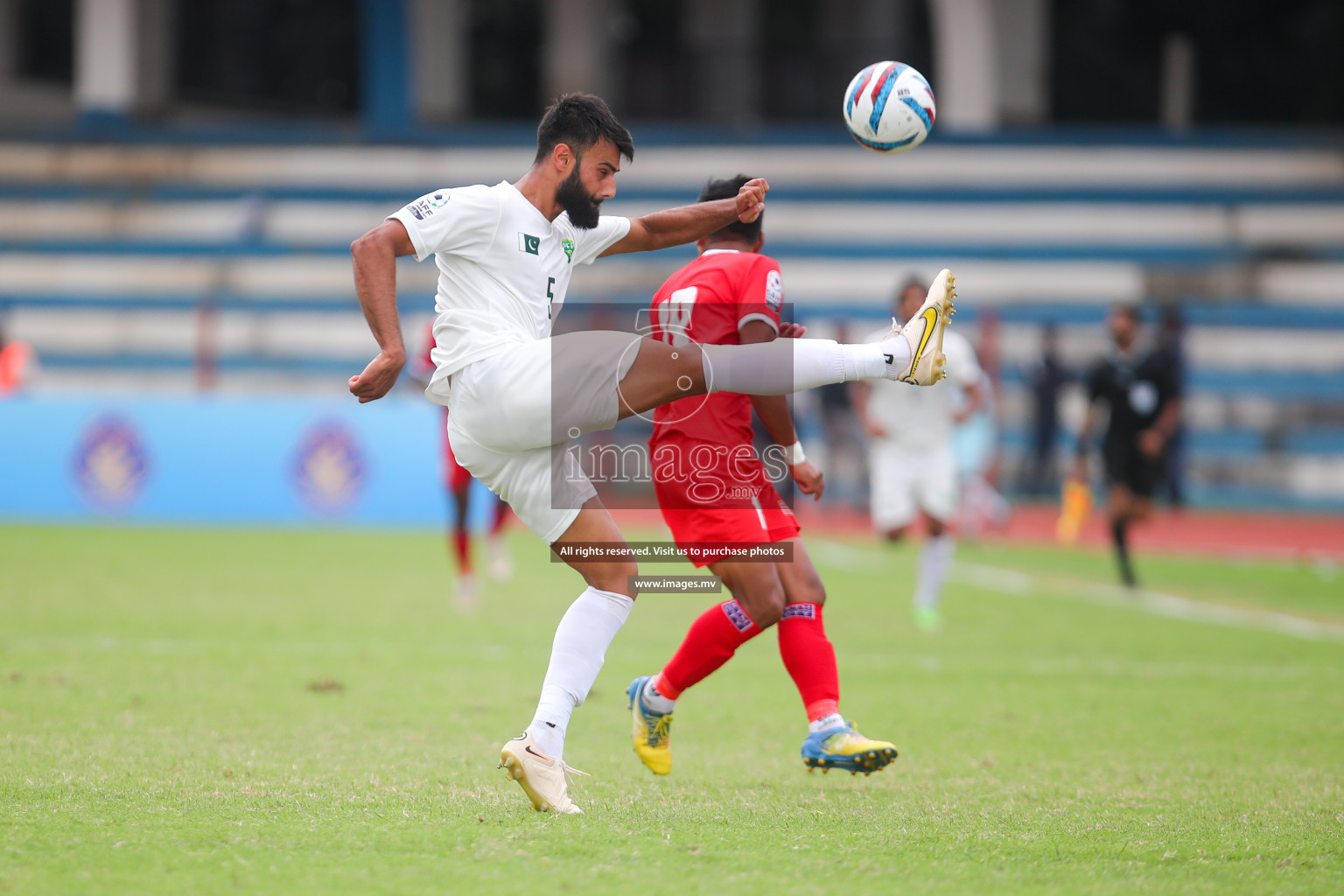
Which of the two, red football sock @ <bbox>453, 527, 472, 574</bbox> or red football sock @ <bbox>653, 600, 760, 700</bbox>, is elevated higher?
red football sock @ <bbox>653, 600, 760, 700</bbox>

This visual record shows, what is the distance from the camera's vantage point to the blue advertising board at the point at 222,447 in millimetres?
16719

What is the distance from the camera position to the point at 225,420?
16828 mm

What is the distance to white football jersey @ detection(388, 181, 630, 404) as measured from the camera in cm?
438

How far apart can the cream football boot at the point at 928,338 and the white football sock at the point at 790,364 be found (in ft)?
0.14

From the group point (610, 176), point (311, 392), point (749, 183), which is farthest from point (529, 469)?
point (311, 392)

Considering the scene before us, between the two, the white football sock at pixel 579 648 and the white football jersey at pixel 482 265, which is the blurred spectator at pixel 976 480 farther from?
the white football jersey at pixel 482 265

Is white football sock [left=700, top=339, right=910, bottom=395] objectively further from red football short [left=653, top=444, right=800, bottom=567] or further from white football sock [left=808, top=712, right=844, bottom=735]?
white football sock [left=808, top=712, right=844, bottom=735]

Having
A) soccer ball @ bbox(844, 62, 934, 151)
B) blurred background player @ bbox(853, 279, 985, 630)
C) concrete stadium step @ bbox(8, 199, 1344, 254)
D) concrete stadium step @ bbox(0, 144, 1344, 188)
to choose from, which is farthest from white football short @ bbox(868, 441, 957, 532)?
concrete stadium step @ bbox(0, 144, 1344, 188)

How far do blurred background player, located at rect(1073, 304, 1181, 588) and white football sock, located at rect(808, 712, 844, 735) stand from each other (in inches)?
313

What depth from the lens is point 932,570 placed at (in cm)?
1014

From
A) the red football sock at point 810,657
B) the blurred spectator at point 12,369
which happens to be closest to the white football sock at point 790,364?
the red football sock at point 810,657

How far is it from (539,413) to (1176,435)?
712 inches

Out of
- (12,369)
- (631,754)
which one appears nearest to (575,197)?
(631,754)

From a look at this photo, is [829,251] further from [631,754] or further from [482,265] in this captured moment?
[482,265]
